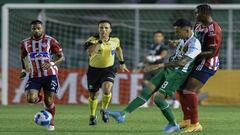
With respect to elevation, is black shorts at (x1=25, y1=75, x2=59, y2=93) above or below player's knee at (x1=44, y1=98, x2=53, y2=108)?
above

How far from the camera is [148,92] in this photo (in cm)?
1301

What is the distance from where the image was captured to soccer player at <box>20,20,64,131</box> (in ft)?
44.9

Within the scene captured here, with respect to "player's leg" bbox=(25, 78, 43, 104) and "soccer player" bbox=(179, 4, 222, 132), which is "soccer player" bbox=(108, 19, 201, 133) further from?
"player's leg" bbox=(25, 78, 43, 104)

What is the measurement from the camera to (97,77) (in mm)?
15234

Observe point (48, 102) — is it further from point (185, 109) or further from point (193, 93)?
point (193, 93)

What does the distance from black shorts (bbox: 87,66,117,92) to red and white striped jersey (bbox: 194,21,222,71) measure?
2.61 m

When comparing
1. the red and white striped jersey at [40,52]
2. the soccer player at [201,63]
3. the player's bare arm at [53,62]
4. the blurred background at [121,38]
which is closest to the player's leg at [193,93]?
the soccer player at [201,63]

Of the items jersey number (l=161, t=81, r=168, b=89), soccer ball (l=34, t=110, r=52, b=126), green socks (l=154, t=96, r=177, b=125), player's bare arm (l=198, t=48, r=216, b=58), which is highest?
player's bare arm (l=198, t=48, r=216, b=58)

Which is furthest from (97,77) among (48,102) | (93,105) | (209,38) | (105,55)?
(209,38)

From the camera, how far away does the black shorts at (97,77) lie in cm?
1516

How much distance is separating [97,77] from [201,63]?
2758 mm

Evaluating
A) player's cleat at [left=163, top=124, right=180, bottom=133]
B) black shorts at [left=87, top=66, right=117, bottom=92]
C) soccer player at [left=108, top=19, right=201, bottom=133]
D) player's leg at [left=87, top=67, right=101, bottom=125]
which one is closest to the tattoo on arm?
soccer player at [left=108, top=19, right=201, bottom=133]

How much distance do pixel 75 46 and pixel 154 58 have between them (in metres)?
4.33

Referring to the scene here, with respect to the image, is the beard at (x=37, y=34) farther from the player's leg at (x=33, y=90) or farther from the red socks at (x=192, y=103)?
the red socks at (x=192, y=103)
